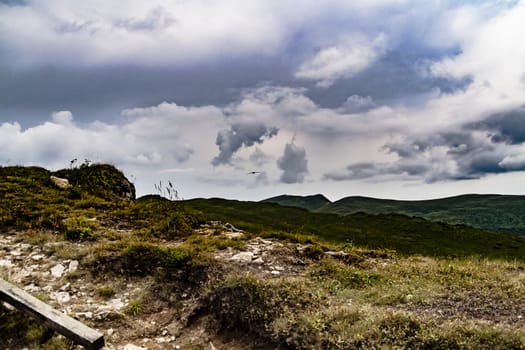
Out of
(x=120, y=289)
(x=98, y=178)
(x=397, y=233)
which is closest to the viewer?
(x=120, y=289)

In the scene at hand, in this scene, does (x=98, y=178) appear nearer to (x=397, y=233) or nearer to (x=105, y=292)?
(x=105, y=292)

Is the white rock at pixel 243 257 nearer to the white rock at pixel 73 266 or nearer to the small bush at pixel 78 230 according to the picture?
the white rock at pixel 73 266

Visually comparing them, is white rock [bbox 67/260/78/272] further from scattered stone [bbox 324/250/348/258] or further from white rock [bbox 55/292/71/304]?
scattered stone [bbox 324/250/348/258]

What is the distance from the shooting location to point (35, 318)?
7570 millimetres

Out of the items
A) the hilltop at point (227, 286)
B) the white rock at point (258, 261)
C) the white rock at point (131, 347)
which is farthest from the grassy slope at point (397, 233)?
the white rock at point (131, 347)

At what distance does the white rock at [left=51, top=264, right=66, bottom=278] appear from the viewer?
404 inches

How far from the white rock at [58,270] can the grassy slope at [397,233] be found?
4874cm

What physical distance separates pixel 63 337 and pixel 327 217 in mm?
88076

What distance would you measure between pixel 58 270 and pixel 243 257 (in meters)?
4.84

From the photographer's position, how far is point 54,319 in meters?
7.30

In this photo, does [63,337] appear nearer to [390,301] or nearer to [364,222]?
[390,301]

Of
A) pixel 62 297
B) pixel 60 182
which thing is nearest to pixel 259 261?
pixel 62 297

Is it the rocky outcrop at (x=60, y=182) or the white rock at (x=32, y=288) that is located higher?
the rocky outcrop at (x=60, y=182)

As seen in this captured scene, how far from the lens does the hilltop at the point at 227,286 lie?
743cm
